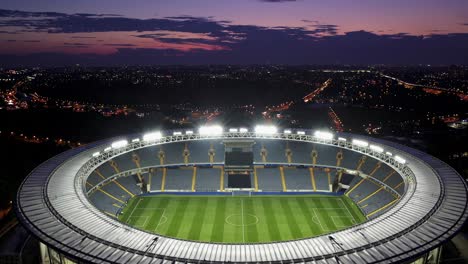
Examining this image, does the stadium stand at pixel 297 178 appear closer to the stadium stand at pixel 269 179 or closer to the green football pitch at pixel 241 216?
the stadium stand at pixel 269 179

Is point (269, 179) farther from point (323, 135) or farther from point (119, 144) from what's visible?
point (119, 144)

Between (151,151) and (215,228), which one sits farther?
(151,151)

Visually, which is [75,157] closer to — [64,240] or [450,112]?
[64,240]

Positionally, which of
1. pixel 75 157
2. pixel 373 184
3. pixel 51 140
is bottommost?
pixel 51 140

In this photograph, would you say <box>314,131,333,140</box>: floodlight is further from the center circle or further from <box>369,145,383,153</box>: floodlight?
the center circle

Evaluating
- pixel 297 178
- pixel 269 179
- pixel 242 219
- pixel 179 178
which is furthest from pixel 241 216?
pixel 179 178

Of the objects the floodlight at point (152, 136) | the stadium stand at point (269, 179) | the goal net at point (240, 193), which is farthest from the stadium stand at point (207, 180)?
the floodlight at point (152, 136)

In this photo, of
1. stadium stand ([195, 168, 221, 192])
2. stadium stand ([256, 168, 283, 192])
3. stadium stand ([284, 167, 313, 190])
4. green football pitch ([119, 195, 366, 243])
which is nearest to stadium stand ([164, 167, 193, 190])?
stadium stand ([195, 168, 221, 192])

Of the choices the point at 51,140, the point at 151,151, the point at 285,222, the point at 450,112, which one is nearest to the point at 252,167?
the point at 285,222
